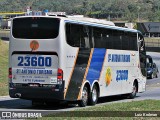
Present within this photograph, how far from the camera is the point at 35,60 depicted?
1822cm

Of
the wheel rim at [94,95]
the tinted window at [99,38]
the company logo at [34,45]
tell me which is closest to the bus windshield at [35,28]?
the company logo at [34,45]

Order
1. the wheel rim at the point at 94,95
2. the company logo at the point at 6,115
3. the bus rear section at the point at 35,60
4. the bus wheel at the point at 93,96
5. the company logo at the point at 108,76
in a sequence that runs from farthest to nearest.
A: the company logo at the point at 108,76 → the wheel rim at the point at 94,95 → the bus wheel at the point at 93,96 → the bus rear section at the point at 35,60 → the company logo at the point at 6,115

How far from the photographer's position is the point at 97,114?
14.3 meters

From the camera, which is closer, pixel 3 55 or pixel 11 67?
pixel 11 67

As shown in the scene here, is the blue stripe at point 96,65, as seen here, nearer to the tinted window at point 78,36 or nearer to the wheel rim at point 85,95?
the wheel rim at point 85,95

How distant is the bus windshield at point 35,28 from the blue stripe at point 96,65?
8.72ft

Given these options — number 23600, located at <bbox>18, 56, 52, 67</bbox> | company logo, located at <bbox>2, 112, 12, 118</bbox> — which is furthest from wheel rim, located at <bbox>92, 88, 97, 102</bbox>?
company logo, located at <bbox>2, 112, 12, 118</bbox>

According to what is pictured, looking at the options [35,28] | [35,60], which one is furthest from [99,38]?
[35,60]

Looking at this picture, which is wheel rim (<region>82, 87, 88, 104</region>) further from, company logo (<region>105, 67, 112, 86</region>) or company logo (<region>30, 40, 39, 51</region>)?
company logo (<region>30, 40, 39, 51</region>)

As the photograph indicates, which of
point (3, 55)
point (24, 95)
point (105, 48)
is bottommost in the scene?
point (3, 55)

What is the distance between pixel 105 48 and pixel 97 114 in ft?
25.5

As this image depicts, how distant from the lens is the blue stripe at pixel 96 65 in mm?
20131

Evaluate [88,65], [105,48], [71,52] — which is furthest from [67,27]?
[105,48]

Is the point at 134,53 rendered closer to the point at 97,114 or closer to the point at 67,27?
the point at 67,27
